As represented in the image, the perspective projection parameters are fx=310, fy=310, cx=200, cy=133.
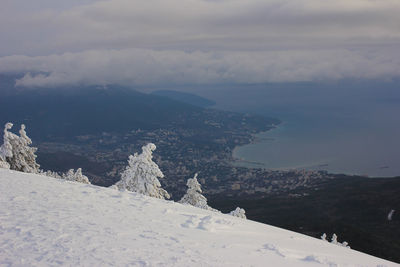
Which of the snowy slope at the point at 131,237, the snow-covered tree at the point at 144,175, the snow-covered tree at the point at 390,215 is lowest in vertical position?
the snow-covered tree at the point at 390,215

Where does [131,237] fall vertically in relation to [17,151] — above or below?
above

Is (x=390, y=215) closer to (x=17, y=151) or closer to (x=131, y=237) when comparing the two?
(x=17, y=151)

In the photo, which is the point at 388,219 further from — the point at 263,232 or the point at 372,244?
the point at 263,232

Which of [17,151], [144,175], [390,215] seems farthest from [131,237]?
[390,215]

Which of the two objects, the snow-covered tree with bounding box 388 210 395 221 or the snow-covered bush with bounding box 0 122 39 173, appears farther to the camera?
the snow-covered tree with bounding box 388 210 395 221

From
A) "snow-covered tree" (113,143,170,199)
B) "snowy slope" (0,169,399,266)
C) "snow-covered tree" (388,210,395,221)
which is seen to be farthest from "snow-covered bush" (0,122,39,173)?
"snow-covered tree" (388,210,395,221)

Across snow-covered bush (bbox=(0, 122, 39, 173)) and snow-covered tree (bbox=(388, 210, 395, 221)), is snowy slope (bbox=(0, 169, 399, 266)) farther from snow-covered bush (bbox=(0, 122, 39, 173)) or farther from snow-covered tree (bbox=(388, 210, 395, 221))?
snow-covered tree (bbox=(388, 210, 395, 221))

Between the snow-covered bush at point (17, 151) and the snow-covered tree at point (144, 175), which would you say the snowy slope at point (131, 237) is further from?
the snow-covered bush at point (17, 151)

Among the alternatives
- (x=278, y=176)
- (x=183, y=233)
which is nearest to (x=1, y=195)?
(x=183, y=233)

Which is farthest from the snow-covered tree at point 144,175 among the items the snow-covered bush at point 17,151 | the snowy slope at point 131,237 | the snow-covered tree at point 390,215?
the snow-covered tree at point 390,215
